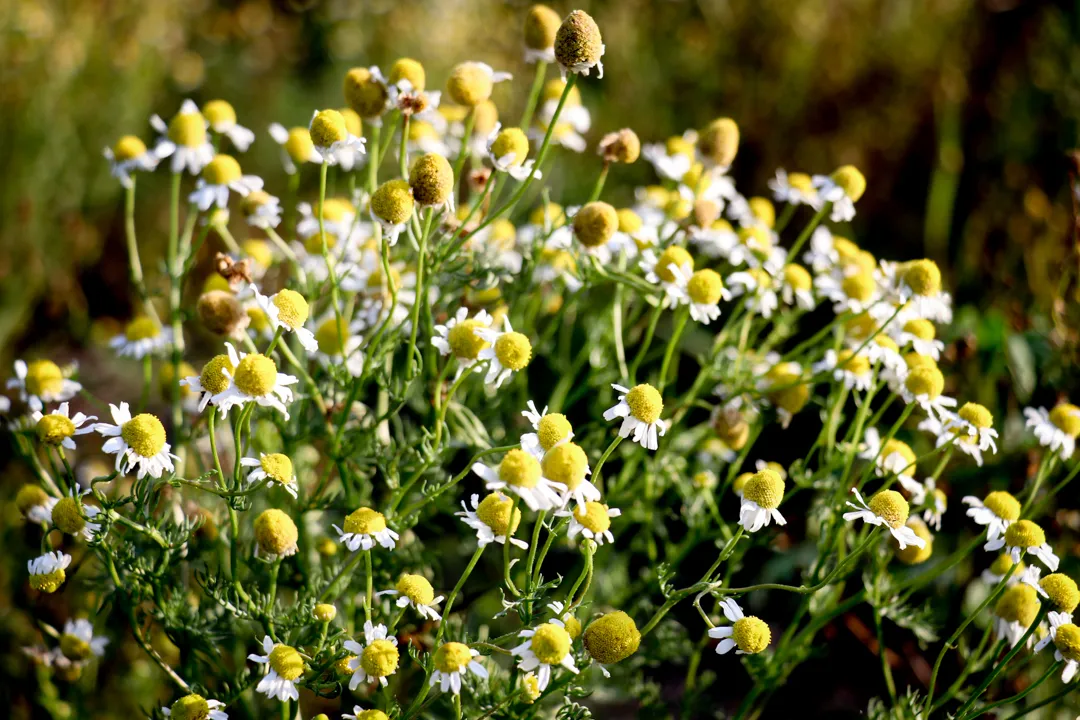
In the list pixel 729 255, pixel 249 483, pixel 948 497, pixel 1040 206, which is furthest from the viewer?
pixel 1040 206

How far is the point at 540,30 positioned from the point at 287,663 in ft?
3.52

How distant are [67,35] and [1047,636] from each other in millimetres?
4028

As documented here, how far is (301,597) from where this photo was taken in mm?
1395

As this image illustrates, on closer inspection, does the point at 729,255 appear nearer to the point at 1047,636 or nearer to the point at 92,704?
the point at 1047,636

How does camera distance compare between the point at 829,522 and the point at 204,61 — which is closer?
the point at 829,522

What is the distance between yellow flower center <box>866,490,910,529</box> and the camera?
131 cm

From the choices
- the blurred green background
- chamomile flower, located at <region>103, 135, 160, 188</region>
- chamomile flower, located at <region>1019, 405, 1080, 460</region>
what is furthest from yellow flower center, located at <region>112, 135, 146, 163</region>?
chamomile flower, located at <region>1019, 405, 1080, 460</region>

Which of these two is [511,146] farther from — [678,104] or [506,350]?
[678,104]

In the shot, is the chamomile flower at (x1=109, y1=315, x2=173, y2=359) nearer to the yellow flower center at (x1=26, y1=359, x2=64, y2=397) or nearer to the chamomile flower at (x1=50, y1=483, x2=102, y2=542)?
the yellow flower center at (x1=26, y1=359, x2=64, y2=397)

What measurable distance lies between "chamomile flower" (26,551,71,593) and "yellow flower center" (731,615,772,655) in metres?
0.90

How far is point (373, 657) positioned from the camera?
46.9 inches

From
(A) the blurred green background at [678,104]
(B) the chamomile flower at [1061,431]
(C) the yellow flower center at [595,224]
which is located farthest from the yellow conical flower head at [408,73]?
(A) the blurred green background at [678,104]

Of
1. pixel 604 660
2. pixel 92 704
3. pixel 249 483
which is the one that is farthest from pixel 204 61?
pixel 604 660

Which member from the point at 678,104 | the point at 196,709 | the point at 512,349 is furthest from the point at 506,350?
the point at 678,104
